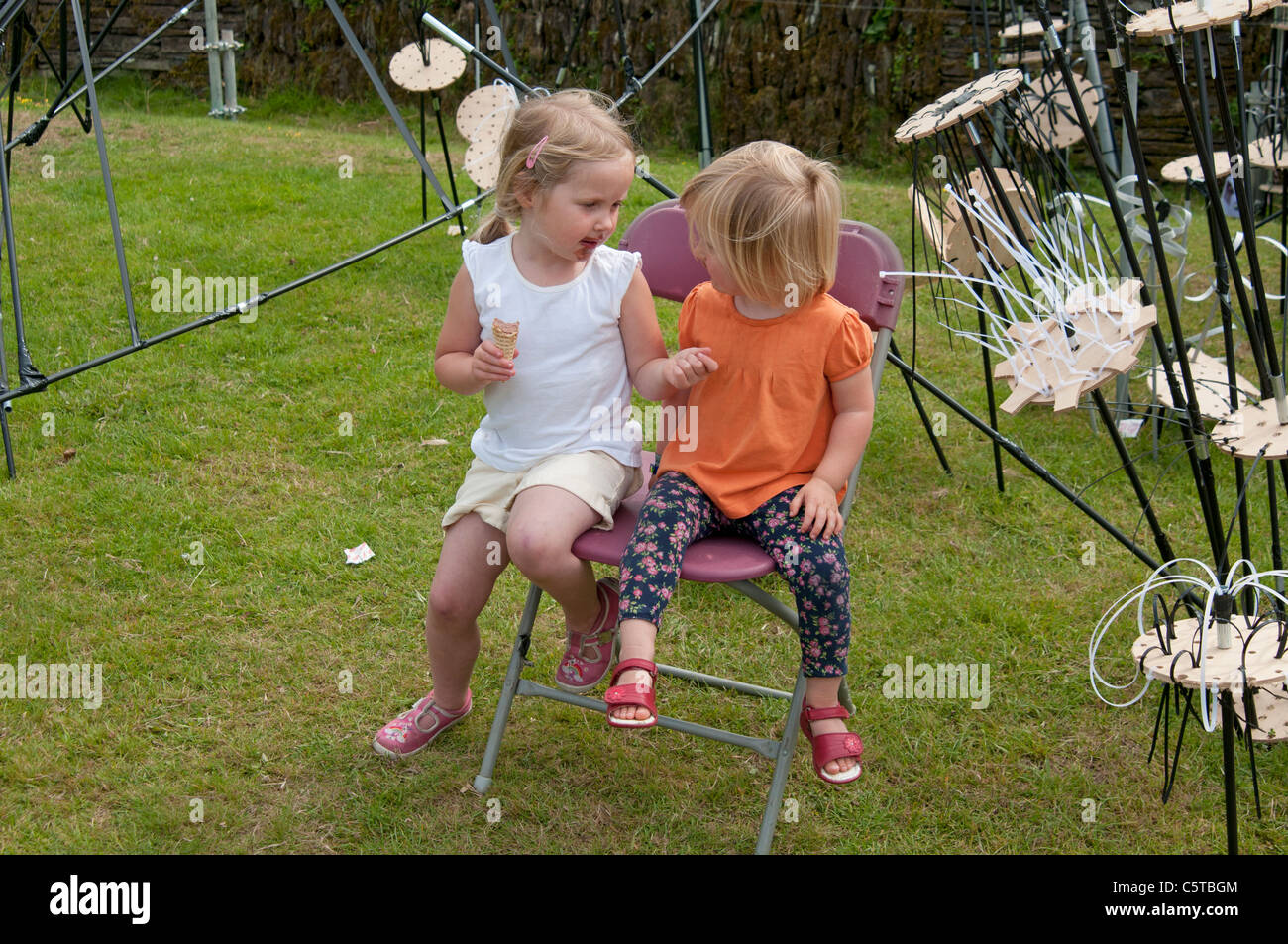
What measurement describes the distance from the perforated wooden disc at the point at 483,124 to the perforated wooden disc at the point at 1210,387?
282 centimetres

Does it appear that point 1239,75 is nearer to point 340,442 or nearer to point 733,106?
point 340,442

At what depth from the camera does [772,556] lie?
2.25 m

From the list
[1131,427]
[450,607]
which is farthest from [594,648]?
[1131,427]

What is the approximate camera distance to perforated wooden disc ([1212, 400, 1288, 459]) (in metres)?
1.98

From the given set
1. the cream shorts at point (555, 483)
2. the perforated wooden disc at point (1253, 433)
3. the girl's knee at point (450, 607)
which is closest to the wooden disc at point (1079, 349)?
the perforated wooden disc at point (1253, 433)

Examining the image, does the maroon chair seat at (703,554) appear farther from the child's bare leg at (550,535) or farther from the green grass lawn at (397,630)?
the green grass lawn at (397,630)

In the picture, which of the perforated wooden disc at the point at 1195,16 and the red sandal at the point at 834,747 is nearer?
the perforated wooden disc at the point at 1195,16

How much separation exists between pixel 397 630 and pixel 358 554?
403mm

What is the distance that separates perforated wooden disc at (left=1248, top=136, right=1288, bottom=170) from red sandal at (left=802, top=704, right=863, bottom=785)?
2.39 m

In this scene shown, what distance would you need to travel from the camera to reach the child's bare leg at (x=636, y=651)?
2.11 metres

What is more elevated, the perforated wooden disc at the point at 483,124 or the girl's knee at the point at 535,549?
the perforated wooden disc at the point at 483,124

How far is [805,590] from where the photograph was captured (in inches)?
87.4

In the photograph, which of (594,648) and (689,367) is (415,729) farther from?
(689,367)
